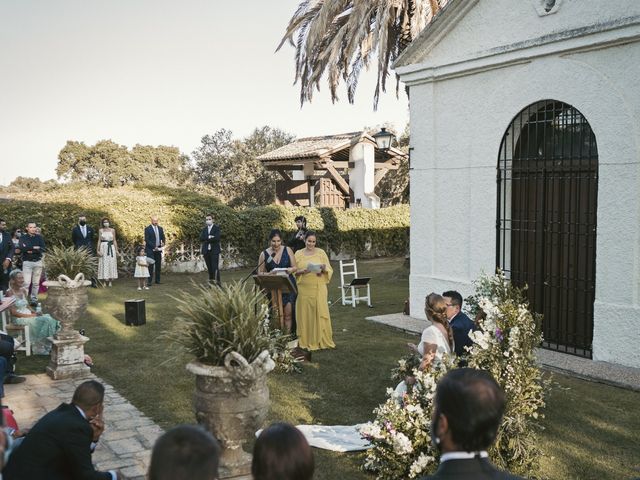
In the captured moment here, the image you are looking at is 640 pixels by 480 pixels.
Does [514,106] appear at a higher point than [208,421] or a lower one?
higher

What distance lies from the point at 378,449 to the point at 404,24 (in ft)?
46.5

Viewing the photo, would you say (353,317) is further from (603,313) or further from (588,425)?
(588,425)

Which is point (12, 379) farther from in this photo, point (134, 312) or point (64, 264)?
point (134, 312)

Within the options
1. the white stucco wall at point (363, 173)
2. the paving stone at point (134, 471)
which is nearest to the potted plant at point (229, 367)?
the paving stone at point (134, 471)

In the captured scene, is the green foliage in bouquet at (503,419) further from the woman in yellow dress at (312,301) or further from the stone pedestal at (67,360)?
the stone pedestal at (67,360)

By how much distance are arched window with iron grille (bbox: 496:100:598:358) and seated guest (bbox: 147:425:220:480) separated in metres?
8.53

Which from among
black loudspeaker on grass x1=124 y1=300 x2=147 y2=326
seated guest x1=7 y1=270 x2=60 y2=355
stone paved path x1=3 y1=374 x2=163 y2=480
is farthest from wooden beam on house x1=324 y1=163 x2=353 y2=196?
stone paved path x1=3 y1=374 x2=163 y2=480

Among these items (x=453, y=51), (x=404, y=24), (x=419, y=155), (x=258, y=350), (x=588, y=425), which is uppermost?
(x=404, y=24)

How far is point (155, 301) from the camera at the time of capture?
15.8 m

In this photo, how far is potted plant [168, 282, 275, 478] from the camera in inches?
202

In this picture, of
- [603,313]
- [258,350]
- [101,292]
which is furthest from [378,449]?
[101,292]

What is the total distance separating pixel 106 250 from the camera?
1862 centimetres

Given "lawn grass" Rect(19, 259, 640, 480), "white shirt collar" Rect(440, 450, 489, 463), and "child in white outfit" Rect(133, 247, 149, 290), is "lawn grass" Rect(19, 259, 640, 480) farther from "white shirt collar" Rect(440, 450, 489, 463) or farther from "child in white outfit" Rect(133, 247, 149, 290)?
"child in white outfit" Rect(133, 247, 149, 290)

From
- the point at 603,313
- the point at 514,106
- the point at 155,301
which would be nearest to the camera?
the point at 603,313
